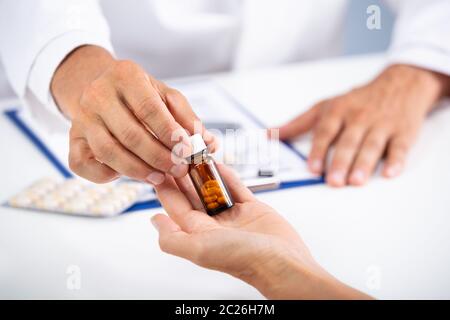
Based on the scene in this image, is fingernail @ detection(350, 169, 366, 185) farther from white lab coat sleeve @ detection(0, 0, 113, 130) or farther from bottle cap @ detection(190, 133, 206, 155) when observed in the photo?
white lab coat sleeve @ detection(0, 0, 113, 130)

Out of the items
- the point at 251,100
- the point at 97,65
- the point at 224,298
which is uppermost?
the point at 97,65

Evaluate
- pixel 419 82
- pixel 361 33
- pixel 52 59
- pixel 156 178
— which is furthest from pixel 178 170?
pixel 361 33

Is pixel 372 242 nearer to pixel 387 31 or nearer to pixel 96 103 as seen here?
pixel 96 103

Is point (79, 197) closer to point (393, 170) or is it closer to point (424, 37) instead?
point (393, 170)

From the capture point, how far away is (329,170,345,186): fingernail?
77cm

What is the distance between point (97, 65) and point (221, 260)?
325mm

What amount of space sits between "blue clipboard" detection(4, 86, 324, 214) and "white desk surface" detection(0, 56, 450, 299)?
0.01 meters

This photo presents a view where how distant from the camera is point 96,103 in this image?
575 millimetres

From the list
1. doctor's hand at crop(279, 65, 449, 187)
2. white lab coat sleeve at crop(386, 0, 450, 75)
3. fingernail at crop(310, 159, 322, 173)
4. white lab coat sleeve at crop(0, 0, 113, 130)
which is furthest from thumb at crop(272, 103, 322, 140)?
white lab coat sleeve at crop(0, 0, 113, 130)

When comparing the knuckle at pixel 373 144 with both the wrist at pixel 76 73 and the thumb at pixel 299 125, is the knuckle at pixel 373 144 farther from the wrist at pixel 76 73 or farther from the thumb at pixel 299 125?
the wrist at pixel 76 73

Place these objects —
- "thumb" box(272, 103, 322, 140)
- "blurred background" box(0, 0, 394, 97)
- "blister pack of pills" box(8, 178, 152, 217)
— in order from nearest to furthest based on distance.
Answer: "blister pack of pills" box(8, 178, 152, 217) < "thumb" box(272, 103, 322, 140) < "blurred background" box(0, 0, 394, 97)

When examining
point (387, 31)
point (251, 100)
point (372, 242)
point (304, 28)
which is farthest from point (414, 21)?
point (372, 242)

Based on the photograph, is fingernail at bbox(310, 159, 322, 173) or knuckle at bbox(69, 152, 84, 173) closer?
knuckle at bbox(69, 152, 84, 173)

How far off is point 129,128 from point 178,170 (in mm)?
75
